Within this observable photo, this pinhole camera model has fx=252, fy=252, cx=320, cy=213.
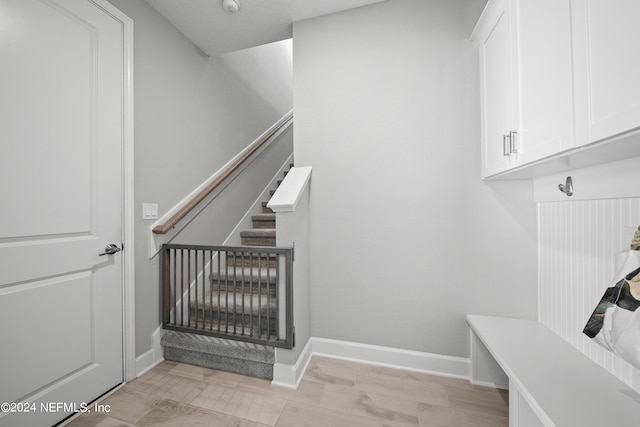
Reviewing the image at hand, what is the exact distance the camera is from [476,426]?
127cm

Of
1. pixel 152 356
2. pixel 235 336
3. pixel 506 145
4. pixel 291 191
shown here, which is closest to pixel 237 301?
pixel 235 336

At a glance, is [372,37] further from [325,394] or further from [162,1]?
[325,394]

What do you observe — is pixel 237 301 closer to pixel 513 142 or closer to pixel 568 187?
pixel 513 142

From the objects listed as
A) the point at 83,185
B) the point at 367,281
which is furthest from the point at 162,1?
the point at 367,281

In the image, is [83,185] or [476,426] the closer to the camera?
[476,426]

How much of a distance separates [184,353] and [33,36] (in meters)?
2.00

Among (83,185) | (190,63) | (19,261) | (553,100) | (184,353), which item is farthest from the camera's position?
(190,63)

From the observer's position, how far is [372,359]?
180cm

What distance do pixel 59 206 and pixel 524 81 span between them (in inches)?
92.3

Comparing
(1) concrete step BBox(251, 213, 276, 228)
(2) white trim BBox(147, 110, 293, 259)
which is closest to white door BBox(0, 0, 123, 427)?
(2) white trim BBox(147, 110, 293, 259)

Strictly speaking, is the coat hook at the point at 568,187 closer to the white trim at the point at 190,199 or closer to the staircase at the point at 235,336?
the staircase at the point at 235,336

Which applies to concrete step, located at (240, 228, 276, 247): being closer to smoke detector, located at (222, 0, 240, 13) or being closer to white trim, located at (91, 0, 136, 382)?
white trim, located at (91, 0, 136, 382)

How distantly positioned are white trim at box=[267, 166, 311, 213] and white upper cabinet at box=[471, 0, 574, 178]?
1.14 meters

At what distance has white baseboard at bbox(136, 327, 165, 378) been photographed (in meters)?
1.70
